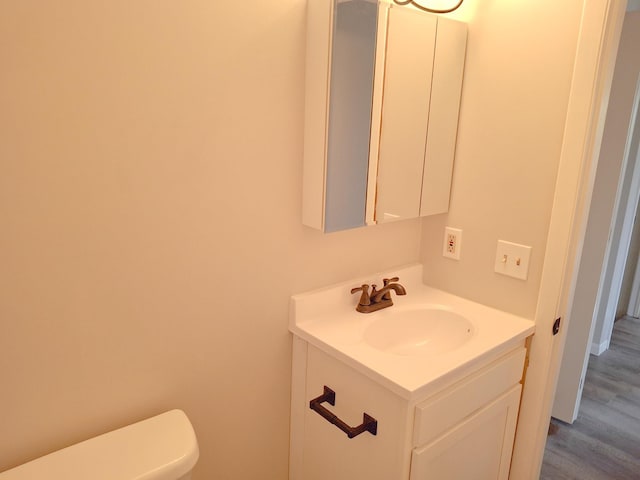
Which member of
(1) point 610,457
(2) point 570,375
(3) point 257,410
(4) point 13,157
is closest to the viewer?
(4) point 13,157

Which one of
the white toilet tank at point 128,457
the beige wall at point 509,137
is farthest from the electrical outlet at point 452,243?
the white toilet tank at point 128,457

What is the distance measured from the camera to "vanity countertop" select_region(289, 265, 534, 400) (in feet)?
3.92

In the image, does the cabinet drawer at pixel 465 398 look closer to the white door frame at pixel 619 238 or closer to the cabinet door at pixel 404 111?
the cabinet door at pixel 404 111

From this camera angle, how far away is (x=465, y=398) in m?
1.31

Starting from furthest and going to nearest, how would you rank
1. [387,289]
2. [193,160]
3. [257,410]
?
1. [387,289]
2. [257,410]
3. [193,160]

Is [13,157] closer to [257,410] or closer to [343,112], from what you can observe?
[343,112]

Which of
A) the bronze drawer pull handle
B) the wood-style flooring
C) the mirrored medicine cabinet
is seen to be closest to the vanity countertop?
the bronze drawer pull handle

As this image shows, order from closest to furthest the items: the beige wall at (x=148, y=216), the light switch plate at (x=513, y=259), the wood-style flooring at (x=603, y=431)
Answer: the beige wall at (x=148, y=216) < the light switch plate at (x=513, y=259) < the wood-style flooring at (x=603, y=431)

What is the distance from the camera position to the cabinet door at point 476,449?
4.14 ft

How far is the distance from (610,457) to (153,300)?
2165 millimetres

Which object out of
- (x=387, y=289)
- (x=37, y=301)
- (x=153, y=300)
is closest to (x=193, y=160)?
(x=153, y=300)

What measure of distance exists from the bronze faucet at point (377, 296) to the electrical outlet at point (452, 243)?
0.24 m

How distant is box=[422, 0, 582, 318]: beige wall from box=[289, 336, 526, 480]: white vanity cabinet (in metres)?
0.30

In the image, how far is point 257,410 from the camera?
4.82ft
